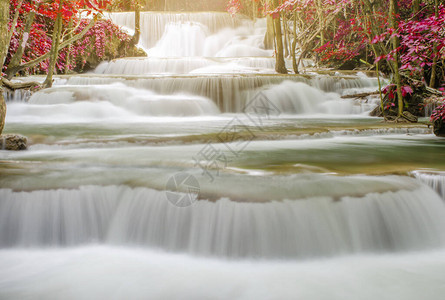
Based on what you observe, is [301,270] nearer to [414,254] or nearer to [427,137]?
[414,254]

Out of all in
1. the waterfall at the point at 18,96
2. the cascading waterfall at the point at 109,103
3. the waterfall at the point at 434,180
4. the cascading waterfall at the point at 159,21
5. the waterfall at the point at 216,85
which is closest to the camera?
the waterfall at the point at 434,180

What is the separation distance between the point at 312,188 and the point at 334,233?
1.24 feet

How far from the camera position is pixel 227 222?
2629 mm

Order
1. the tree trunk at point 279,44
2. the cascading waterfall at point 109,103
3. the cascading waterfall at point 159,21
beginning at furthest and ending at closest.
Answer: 1. the cascading waterfall at point 159,21
2. the tree trunk at point 279,44
3. the cascading waterfall at point 109,103

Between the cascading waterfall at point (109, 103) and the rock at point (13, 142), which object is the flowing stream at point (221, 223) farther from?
the cascading waterfall at point (109, 103)

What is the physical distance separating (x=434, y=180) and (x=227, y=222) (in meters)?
1.84

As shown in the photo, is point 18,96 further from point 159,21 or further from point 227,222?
point 159,21

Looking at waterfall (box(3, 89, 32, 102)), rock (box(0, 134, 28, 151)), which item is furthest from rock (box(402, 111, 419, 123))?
waterfall (box(3, 89, 32, 102))

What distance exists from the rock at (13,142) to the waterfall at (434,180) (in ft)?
14.5

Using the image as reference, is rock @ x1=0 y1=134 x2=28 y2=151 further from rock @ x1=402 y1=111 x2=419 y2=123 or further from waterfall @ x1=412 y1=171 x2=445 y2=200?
rock @ x1=402 y1=111 x2=419 y2=123

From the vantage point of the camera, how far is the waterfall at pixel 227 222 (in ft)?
8.57

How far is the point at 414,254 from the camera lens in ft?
8.77

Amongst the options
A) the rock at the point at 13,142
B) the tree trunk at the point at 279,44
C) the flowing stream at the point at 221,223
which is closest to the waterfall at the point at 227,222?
the flowing stream at the point at 221,223

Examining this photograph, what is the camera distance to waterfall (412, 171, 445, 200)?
119 inches
